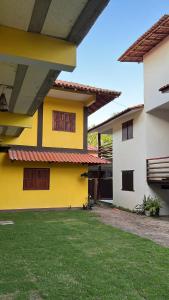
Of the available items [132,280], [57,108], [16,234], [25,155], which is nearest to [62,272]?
[132,280]

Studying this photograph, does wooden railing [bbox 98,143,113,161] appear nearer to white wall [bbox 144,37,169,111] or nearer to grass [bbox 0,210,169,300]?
white wall [bbox 144,37,169,111]

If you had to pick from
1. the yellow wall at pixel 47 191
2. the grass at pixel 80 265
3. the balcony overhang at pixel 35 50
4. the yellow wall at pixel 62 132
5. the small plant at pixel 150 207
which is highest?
the yellow wall at pixel 62 132

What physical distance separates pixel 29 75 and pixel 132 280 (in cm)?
396

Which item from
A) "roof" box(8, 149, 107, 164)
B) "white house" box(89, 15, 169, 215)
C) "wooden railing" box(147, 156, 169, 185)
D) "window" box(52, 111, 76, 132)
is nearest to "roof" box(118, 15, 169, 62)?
"white house" box(89, 15, 169, 215)

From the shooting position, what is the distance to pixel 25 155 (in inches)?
526

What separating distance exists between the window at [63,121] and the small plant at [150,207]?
207 inches

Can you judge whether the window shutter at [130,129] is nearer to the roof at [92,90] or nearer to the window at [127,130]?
the window at [127,130]

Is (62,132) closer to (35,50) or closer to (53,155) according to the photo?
(53,155)

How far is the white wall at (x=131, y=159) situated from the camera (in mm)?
14586

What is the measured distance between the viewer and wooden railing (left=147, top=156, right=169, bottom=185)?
42.7ft

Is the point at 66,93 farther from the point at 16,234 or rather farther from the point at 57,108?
the point at 16,234

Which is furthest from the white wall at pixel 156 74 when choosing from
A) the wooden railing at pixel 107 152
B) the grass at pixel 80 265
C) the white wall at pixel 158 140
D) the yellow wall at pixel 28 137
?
the grass at pixel 80 265

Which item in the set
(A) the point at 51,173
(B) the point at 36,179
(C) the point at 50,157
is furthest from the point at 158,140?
(B) the point at 36,179

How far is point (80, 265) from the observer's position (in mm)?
5453
